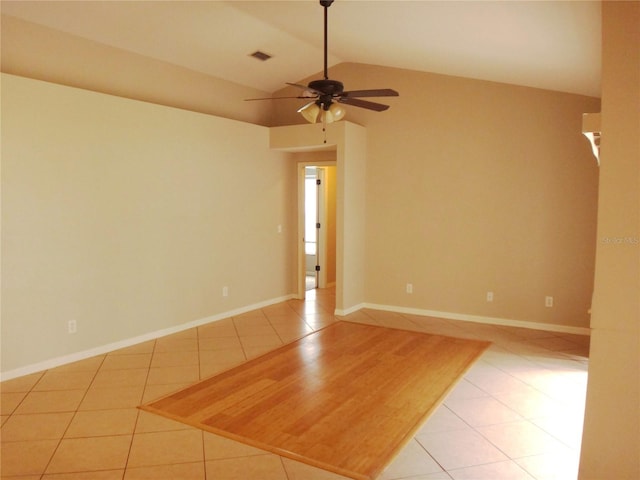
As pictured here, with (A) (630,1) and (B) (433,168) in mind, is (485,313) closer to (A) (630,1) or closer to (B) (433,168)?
(B) (433,168)

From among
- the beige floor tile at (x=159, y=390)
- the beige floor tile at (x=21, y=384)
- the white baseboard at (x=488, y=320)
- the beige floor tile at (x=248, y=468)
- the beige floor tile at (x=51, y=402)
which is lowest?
the beige floor tile at (x=248, y=468)

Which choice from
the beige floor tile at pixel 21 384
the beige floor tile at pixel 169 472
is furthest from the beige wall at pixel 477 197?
the beige floor tile at pixel 169 472

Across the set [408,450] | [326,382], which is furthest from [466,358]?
[408,450]

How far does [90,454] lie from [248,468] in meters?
0.95

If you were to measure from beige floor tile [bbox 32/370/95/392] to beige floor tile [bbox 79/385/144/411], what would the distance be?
0.57 feet

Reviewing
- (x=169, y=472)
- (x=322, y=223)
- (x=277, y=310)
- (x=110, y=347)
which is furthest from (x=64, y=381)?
(x=322, y=223)

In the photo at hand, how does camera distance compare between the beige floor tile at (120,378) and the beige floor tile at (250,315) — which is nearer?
the beige floor tile at (120,378)

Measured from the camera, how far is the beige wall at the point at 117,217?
3990mm

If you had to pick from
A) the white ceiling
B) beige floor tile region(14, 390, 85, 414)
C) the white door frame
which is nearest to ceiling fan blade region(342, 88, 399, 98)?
the white ceiling

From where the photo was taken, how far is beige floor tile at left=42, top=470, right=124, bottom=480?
254 centimetres

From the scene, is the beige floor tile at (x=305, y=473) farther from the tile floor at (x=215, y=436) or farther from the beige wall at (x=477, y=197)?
the beige wall at (x=477, y=197)

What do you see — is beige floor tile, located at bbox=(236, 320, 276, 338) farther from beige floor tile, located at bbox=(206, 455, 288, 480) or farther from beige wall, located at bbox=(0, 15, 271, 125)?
beige wall, located at bbox=(0, 15, 271, 125)

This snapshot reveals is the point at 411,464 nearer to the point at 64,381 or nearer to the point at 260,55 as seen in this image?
the point at 64,381

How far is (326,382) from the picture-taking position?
3.96 m
